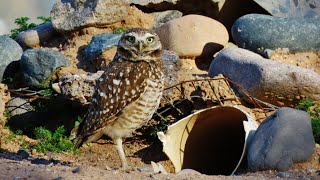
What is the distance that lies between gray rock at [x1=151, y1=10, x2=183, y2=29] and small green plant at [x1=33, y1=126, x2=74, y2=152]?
2.79 meters

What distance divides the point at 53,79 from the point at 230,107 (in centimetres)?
324

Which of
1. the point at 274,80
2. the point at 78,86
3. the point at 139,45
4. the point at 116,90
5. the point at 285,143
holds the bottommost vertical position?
the point at 78,86

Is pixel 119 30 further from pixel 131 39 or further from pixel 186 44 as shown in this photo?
pixel 131 39

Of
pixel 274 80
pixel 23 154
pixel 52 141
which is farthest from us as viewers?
pixel 52 141

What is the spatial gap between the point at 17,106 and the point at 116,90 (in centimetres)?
365

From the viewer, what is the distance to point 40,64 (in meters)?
9.34

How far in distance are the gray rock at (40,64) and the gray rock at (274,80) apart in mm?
2739

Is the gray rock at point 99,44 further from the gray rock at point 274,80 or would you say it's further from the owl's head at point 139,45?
the owl's head at point 139,45

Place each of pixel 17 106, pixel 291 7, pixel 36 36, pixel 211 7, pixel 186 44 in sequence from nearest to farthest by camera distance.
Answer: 1. pixel 17 106
2. pixel 186 44
3. pixel 291 7
4. pixel 211 7
5. pixel 36 36

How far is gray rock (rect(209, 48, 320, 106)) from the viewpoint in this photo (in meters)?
7.60

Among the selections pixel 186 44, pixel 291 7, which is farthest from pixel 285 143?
pixel 291 7

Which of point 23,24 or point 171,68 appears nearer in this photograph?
point 171,68

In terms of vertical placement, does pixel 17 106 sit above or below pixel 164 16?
below

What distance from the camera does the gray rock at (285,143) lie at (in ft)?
19.3
